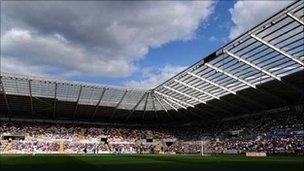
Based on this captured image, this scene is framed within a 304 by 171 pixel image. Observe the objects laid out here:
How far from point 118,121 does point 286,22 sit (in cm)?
5388

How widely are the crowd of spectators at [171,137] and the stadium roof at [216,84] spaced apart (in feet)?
9.76

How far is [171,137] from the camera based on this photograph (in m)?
81.3

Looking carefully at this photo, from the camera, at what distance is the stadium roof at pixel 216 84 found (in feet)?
122

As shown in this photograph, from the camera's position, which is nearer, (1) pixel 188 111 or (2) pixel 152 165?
(2) pixel 152 165

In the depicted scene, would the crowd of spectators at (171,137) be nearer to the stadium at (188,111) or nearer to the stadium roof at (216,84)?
the stadium at (188,111)

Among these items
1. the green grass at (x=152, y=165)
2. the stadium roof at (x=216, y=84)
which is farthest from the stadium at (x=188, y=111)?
the green grass at (x=152, y=165)

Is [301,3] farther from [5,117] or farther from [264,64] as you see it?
[5,117]

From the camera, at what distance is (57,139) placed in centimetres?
7144

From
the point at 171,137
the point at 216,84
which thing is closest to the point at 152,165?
the point at 216,84

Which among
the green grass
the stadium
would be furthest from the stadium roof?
the green grass

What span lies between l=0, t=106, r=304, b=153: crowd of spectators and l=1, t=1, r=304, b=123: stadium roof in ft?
9.76

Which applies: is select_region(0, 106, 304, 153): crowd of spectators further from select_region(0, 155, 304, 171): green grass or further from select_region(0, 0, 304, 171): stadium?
select_region(0, 155, 304, 171): green grass

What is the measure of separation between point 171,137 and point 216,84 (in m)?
31.1

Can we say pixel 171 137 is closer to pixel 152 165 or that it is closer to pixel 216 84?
pixel 216 84
